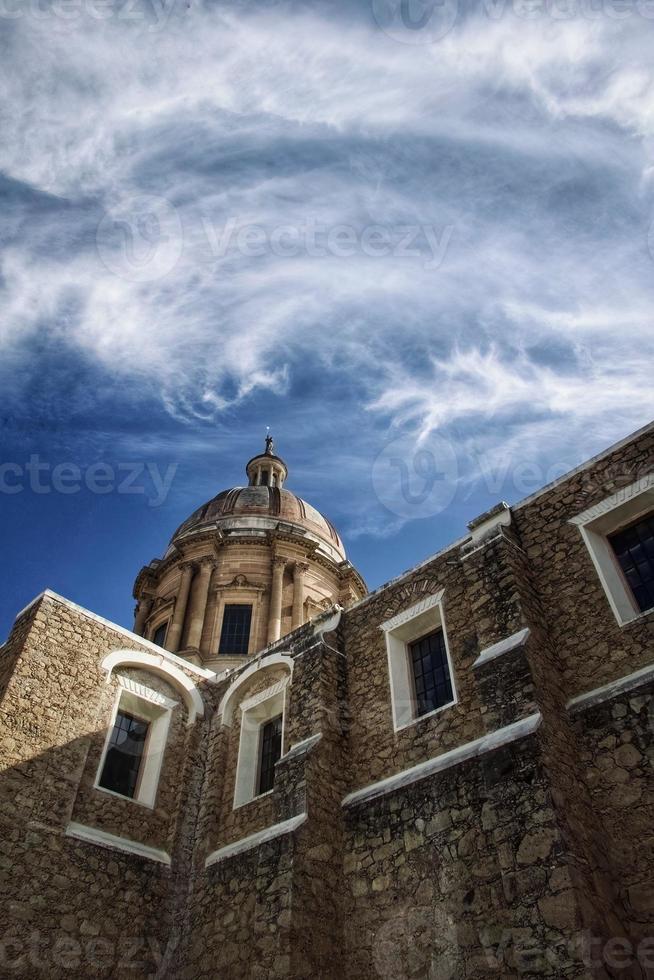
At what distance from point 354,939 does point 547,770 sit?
4.24 m

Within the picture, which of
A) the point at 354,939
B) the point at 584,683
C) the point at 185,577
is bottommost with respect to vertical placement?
the point at 354,939

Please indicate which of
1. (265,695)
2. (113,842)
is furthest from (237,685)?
(113,842)

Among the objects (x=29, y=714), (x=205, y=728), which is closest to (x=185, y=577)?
(x=205, y=728)

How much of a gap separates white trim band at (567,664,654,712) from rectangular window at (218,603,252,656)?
48.7 ft

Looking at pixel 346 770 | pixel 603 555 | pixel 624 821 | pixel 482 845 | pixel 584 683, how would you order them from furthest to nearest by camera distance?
pixel 346 770 < pixel 603 555 < pixel 584 683 < pixel 482 845 < pixel 624 821

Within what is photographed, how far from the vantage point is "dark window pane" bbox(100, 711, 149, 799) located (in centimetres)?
1325

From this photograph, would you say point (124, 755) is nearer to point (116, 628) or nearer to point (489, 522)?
point (116, 628)

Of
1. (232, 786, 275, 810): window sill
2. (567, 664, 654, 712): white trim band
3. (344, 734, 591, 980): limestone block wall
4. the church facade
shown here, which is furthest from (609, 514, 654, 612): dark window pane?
(232, 786, 275, 810): window sill

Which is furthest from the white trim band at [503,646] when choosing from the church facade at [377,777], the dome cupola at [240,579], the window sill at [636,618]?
the dome cupola at [240,579]

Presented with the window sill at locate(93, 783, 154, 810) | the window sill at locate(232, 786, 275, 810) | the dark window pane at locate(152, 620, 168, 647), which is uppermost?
the dark window pane at locate(152, 620, 168, 647)

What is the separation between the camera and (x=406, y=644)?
12.7 metres

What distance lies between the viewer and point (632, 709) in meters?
8.72

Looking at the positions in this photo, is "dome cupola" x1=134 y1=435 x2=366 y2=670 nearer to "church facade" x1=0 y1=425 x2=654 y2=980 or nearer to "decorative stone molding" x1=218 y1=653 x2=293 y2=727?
"decorative stone molding" x1=218 y1=653 x2=293 y2=727

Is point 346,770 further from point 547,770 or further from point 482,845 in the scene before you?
point 547,770
